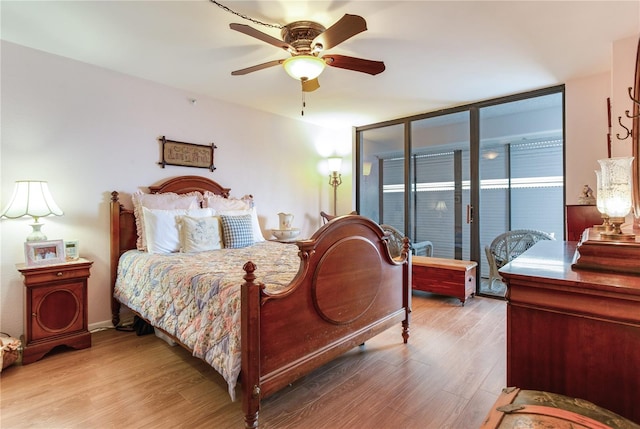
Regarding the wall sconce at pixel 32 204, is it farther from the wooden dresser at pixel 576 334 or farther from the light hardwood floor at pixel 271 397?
the wooden dresser at pixel 576 334

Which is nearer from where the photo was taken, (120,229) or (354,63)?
(354,63)

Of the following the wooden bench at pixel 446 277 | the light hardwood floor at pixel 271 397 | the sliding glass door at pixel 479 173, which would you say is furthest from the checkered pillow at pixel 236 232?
the sliding glass door at pixel 479 173

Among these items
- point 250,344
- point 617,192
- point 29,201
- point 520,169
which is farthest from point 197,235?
point 520,169

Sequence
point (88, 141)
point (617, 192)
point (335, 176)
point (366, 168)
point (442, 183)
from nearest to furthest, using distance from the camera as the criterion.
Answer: point (617, 192) < point (88, 141) < point (442, 183) < point (335, 176) < point (366, 168)

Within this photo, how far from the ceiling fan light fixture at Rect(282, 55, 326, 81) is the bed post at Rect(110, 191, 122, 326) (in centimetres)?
214

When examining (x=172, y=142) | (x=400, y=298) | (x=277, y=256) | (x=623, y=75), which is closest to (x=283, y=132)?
(x=172, y=142)

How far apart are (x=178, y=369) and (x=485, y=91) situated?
4140mm

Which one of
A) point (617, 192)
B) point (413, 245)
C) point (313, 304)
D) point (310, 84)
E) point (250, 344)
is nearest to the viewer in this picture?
point (617, 192)

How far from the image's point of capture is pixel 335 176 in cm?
527

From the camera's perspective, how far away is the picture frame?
3457mm

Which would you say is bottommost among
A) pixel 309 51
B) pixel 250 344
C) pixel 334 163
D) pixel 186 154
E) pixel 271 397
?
pixel 271 397

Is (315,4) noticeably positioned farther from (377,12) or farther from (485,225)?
(485,225)

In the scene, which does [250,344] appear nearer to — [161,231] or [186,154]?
[161,231]

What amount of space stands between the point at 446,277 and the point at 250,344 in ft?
9.53
